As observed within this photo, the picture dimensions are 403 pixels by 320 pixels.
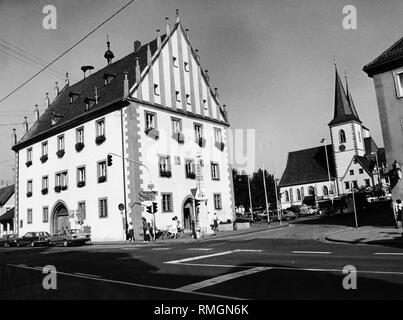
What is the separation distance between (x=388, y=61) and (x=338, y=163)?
61396 mm

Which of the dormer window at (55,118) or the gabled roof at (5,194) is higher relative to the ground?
the dormer window at (55,118)

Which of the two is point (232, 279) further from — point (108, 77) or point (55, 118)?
point (55, 118)

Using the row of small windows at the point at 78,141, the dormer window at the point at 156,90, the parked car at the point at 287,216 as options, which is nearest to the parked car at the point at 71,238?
the row of small windows at the point at 78,141

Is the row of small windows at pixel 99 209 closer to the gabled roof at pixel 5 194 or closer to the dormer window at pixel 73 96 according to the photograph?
the dormer window at pixel 73 96

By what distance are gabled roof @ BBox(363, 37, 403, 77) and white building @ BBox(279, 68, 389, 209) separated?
52091 mm

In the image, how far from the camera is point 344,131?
82250mm

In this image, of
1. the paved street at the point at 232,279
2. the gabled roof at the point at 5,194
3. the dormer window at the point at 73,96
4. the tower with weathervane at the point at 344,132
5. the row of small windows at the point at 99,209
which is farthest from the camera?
the tower with weathervane at the point at 344,132

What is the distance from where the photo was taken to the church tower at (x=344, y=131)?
8119 centimetres

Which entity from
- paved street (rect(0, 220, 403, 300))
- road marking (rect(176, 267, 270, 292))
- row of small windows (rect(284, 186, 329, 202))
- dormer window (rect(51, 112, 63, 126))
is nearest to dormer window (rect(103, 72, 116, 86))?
dormer window (rect(51, 112, 63, 126))

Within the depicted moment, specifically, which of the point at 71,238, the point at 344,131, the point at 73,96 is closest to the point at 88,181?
the point at 71,238

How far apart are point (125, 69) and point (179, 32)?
6477mm

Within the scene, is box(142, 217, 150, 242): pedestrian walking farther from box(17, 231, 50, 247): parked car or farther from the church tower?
the church tower

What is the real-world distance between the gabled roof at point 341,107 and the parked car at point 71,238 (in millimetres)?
64204
